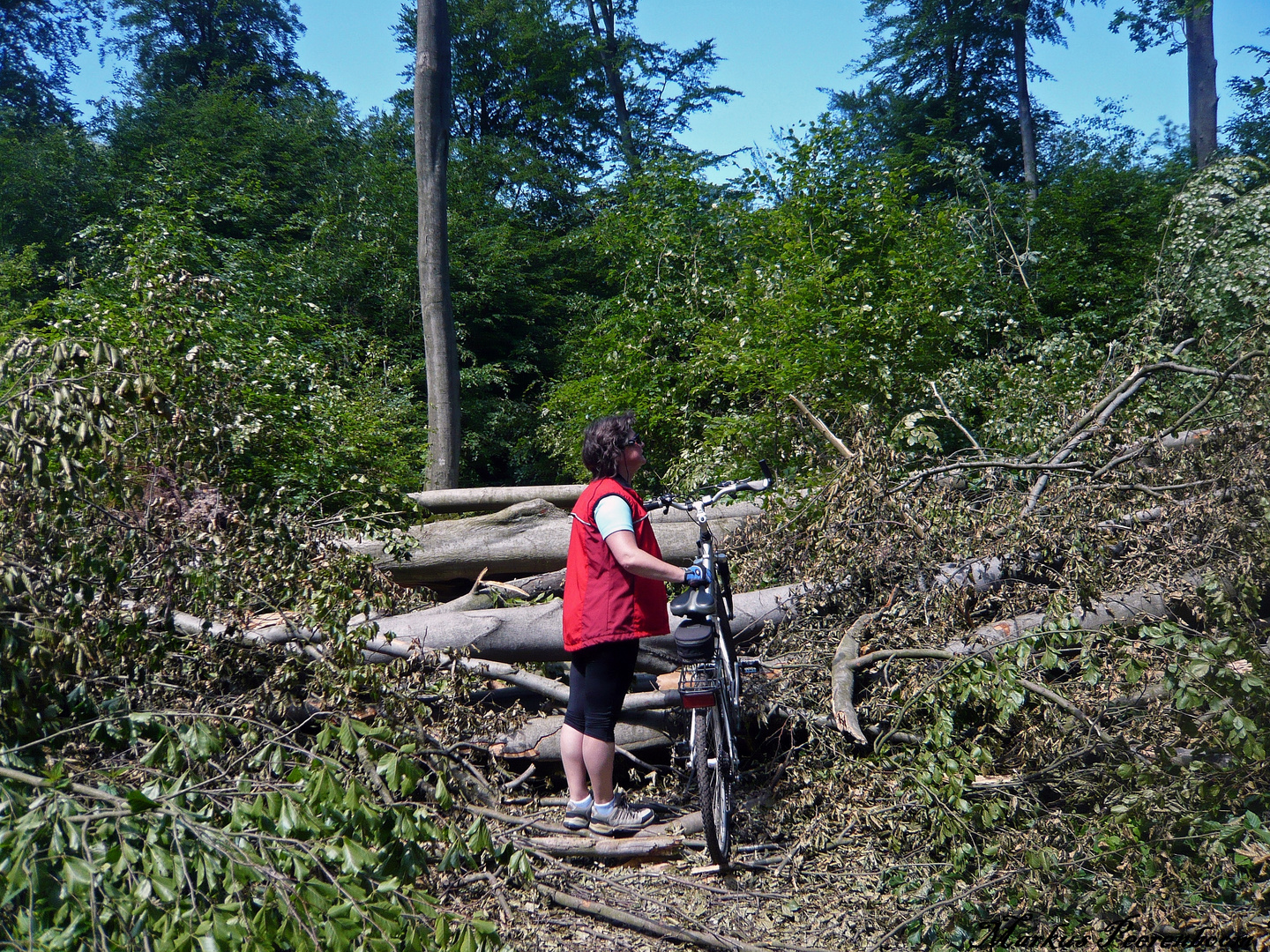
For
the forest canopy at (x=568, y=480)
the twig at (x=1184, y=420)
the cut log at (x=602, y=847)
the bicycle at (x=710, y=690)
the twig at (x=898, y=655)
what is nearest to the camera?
the forest canopy at (x=568, y=480)

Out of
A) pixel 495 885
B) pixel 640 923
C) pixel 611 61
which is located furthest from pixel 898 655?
pixel 611 61

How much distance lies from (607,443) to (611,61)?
1708 cm

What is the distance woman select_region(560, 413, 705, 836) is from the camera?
11.5ft

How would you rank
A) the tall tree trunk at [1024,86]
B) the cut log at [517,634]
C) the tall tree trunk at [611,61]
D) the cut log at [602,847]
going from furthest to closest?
the tall tree trunk at [611,61]
the tall tree trunk at [1024,86]
the cut log at [517,634]
the cut log at [602,847]

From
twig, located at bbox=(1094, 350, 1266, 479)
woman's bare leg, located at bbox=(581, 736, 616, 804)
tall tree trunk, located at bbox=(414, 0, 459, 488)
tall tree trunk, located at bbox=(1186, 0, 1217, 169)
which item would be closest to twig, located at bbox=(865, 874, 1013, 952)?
woman's bare leg, located at bbox=(581, 736, 616, 804)

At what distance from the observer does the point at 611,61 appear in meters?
18.5

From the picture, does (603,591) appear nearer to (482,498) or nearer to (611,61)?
(482,498)

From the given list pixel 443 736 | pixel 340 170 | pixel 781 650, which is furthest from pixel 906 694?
pixel 340 170

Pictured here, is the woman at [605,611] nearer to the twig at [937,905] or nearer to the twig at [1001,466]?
the twig at [937,905]

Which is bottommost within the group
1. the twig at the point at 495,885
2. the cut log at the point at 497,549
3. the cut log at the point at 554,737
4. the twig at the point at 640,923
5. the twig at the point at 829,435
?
the twig at the point at 640,923

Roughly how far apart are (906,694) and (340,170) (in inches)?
625

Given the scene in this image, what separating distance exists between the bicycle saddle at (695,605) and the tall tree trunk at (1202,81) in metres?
14.2

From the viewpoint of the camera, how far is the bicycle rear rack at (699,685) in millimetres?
3391

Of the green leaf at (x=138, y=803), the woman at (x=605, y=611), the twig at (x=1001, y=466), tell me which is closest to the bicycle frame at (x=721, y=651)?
the woman at (x=605, y=611)
